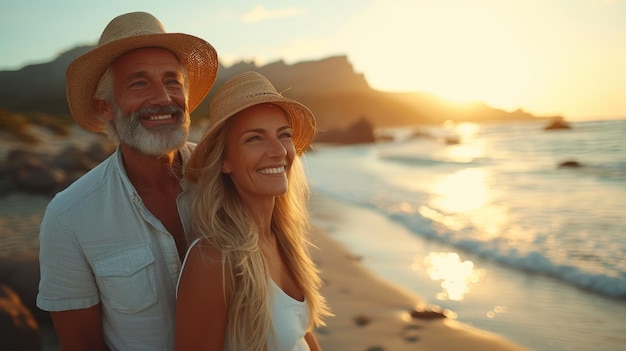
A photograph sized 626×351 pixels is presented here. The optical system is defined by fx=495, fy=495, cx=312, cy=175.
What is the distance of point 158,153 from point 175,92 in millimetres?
411

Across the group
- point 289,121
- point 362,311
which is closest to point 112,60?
point 289,121

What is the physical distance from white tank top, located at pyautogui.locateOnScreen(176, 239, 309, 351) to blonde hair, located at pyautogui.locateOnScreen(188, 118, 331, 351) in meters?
0.05

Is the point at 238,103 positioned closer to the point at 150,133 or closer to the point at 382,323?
the point at 150,133

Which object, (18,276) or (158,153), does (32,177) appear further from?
(158,153)

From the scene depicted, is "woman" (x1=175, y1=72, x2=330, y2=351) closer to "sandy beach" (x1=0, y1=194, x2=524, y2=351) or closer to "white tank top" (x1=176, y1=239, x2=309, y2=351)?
"white tank top" (x1=176, y1=239, x2=309, y2=351)

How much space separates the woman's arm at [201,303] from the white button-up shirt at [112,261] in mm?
517

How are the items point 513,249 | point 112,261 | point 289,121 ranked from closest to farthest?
point 112,261
point 289,121
point 513,249

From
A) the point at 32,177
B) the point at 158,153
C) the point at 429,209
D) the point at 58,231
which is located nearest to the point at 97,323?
the point at 58,231

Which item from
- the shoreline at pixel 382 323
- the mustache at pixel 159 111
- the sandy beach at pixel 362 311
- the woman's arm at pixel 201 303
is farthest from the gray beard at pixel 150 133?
the shoreline at pixel 382 323

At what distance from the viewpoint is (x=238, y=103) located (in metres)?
2.55

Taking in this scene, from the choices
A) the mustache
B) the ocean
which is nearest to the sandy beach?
the ocean

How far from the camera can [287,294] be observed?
2736mm

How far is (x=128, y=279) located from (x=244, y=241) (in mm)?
710

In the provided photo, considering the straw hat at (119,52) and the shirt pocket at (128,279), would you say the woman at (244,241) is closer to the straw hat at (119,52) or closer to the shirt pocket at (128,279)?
the shirt pocket at (128,279)
